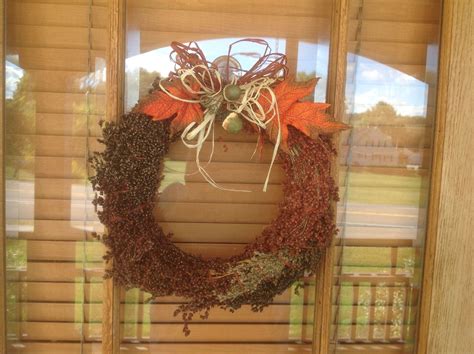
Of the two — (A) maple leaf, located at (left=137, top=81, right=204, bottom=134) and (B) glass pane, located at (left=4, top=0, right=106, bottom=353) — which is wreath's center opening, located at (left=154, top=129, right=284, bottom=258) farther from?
(B) glass pane, located at (left=4, top=0, right=106, bottom=353)

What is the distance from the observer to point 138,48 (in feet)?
5.20

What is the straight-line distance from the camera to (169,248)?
1.49 m

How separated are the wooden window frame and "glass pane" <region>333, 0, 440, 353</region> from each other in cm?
6

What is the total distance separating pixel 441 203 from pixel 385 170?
22 cm

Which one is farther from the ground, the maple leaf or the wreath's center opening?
the maple leaf

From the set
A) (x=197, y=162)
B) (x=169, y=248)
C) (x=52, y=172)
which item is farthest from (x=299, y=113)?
(x=52, y=172)

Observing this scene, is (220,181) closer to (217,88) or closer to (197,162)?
(197,162)

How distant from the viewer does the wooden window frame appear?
1.54 meters

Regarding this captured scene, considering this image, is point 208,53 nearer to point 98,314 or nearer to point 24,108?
point 24,108

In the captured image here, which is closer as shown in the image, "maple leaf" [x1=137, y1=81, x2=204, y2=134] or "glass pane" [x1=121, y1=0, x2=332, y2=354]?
"maple leaf" [x1=137, y1=81, x2=204, y2=134]

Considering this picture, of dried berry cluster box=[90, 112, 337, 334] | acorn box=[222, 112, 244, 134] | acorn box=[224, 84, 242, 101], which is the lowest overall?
dried berry cluster box=[90, 112, 337, 334]

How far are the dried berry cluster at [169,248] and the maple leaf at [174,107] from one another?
3 centimetres

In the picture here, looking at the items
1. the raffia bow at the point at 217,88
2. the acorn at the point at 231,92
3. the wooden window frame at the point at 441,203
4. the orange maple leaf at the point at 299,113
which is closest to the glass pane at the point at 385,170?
the wooden window frame at the point at 441,203

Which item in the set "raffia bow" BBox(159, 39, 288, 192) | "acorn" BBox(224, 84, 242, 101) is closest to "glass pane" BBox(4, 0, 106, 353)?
"raffia bow" BBox(159, 39, 288, 192)
